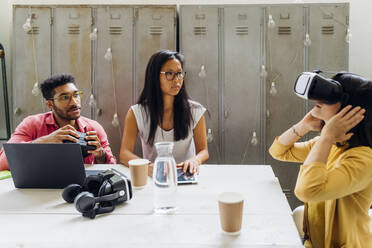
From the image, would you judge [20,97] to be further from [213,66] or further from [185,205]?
[185,205]

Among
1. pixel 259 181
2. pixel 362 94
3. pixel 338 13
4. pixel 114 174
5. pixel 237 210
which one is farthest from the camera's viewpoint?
pixel 338 13

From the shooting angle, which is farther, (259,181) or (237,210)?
(259,181)

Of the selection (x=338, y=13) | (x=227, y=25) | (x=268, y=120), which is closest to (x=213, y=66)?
(x=227, y=25)

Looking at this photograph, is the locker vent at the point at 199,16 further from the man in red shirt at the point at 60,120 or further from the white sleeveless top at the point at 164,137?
the man in red shirt at the point at 60,120

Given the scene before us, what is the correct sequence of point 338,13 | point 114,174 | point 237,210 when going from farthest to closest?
point 338,13 → point 114,174 → point 237,210

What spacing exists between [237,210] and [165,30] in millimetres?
1821

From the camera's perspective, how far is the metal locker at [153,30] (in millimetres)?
2371

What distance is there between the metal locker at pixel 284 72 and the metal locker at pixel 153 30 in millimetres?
751

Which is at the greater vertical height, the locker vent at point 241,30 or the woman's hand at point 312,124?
the locker vent at point 241,30

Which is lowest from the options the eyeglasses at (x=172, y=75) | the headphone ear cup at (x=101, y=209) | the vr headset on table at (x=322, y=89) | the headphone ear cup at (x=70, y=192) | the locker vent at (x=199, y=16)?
the headphone ear cup at (x=101, y=209)

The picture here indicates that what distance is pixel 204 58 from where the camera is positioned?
2410 mm

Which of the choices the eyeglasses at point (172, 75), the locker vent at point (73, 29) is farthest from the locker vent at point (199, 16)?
the locker vent at point (73, 29)

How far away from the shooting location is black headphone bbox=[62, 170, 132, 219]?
3.26ft

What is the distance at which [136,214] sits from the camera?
103 cm
